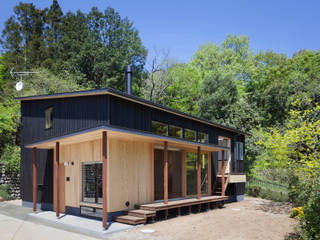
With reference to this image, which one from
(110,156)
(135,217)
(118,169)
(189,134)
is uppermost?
(189,134)

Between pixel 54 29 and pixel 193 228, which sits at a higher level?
pixel 54 29

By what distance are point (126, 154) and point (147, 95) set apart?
19.4 m

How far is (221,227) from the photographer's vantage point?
343 inches

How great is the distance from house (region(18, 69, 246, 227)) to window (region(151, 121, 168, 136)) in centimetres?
4

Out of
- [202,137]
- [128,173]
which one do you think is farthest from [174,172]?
[128,173]

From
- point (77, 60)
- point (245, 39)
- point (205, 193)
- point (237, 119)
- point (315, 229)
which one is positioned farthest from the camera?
point (245, 39)

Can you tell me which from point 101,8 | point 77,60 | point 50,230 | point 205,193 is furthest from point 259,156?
point 101,8

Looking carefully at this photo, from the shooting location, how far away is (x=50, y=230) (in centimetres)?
829

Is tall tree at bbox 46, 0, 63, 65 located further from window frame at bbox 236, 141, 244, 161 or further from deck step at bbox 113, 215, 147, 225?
deck step at bbox 113, 215, 147, 225

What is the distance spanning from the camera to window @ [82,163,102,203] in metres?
9.69

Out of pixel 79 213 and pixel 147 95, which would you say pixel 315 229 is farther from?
pixel 147 95

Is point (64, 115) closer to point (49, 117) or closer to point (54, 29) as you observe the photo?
point (49, 117)

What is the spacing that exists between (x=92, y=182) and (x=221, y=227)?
4.30 m

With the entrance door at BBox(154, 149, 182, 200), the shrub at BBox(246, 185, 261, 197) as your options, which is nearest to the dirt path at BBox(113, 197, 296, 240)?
the entrance door at BBox(154, 149, 182, 200)
